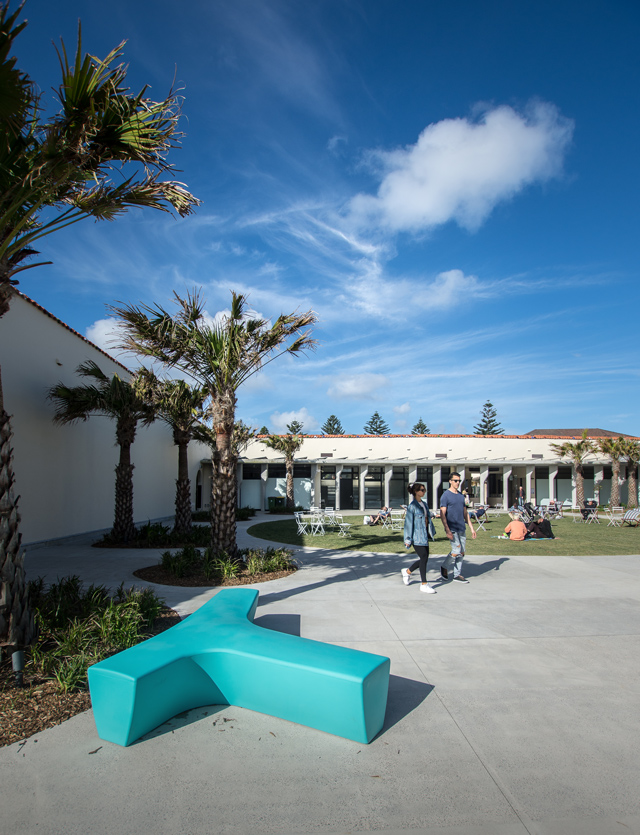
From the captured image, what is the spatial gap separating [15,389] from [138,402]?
122 inches

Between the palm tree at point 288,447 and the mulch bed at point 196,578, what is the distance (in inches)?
704

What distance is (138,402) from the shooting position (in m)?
13.2

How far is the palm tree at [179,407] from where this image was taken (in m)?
13.0

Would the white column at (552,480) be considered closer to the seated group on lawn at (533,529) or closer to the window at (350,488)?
the window at (350,488)

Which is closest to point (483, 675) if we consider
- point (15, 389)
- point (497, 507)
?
point (15, 389)

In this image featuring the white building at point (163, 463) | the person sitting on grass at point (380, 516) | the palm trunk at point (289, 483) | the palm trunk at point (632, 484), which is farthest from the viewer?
the palm trunk at point (289, 483)

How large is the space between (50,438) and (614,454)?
27.2 m

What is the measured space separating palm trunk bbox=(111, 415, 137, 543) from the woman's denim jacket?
31.1 feet

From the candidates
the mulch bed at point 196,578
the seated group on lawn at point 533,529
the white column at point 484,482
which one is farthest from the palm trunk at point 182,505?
the white column at point 484,482

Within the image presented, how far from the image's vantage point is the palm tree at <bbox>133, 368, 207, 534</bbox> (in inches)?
512

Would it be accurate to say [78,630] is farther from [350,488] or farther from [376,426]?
[376,426]

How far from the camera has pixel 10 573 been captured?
12.7 feet

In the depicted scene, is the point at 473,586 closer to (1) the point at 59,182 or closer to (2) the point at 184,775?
(2) the point at 184,775

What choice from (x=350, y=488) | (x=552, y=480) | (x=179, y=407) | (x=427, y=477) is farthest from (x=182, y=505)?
(x=552, y=480)
